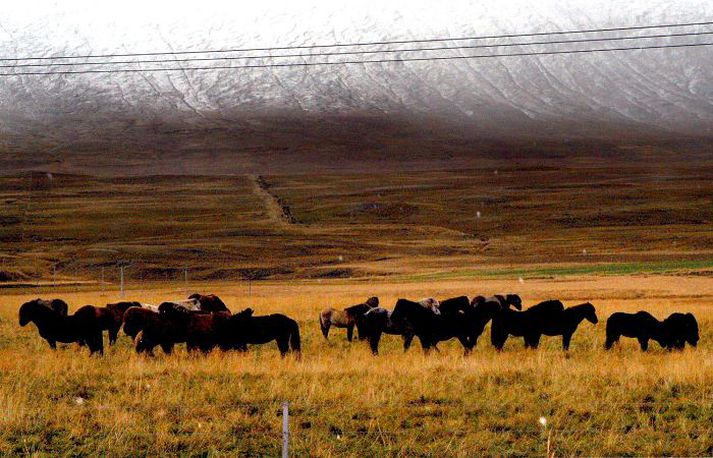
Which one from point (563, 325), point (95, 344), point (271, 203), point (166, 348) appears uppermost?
point (271, 203)

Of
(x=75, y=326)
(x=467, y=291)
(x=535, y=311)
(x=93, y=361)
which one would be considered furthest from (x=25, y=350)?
(x=467, y=291)

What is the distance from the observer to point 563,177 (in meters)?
187

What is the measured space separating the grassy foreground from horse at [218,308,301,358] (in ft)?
1.25

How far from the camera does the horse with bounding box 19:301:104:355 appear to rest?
19.4 metres

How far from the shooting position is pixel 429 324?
64.8 feet

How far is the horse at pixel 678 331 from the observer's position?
1964cm

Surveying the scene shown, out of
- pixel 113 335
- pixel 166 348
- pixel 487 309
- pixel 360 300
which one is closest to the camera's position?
pixel 166 348

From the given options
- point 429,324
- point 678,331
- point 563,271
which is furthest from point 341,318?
point 563,271

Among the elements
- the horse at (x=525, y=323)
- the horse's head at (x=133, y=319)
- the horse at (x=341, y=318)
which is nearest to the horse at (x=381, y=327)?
the horse at (x=525, y=323)

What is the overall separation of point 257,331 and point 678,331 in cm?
875

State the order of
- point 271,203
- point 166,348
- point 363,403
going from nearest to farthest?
point 363,403, point 166,348, point 271,203

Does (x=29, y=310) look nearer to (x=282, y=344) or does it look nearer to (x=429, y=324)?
(x=282, y=344)

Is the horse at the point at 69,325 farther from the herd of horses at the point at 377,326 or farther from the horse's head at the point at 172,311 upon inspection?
the horse's head at the point at 172,311

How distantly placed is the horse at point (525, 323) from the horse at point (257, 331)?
428 centimetres
